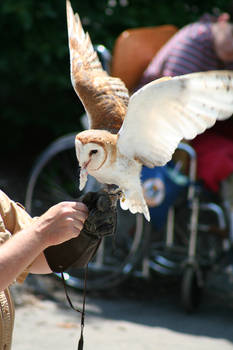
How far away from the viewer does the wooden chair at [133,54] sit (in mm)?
3736

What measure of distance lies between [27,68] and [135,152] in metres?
3.60

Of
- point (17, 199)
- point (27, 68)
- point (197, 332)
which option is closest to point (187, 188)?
point (197, 332)

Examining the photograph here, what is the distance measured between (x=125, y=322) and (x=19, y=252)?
2.22 meters

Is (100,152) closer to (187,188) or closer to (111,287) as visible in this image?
(187,188)

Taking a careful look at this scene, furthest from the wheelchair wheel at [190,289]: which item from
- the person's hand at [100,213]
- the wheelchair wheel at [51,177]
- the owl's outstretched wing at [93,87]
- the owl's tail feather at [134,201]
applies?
the person's hand at [100,213]

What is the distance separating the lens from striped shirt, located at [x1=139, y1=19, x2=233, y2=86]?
352cm

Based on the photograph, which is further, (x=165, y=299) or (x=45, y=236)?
(x=165, y=299)

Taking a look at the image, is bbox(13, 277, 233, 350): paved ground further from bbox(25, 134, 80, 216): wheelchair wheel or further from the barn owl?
the barn owl

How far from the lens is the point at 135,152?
5.40 ft

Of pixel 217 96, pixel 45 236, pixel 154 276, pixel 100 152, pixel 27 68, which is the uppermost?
pixel 217 96

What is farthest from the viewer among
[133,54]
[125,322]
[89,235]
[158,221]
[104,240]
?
[104,240]

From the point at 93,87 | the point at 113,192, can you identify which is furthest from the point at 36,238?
the point at 93,87

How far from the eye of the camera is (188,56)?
3543 mm

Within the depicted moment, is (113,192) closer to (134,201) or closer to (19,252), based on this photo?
(134,201)
